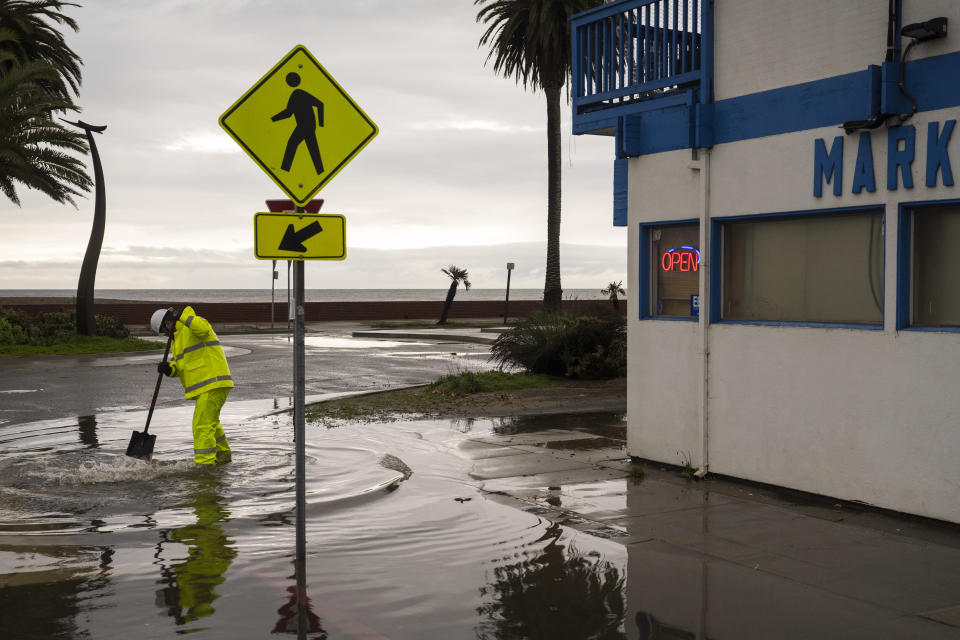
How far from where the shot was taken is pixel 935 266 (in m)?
7.59

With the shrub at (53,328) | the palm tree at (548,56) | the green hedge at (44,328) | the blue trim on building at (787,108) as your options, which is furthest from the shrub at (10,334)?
the blue trim on building at (787,108)

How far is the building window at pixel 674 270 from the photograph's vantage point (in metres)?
9.59

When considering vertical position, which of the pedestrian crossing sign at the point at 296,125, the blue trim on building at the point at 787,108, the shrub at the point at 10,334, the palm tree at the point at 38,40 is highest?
the palm tree at the point at 38,40

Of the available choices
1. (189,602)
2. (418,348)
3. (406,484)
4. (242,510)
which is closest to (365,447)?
(406,484)

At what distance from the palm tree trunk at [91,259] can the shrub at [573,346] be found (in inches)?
639

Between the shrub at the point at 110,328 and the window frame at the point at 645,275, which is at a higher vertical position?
the window frame at the point at 645,275

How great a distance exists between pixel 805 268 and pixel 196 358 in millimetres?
6059

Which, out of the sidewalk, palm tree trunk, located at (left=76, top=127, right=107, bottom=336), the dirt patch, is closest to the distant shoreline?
palm tree trunk, located at (left=76, top=127, right=107, bottom=336)

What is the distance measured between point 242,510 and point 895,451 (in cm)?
513

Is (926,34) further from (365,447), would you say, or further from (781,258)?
(365,447)

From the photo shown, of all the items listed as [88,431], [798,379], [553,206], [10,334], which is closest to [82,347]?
[10,334]

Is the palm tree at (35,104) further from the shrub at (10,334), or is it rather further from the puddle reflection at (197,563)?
the puddle reflection at (197,563)

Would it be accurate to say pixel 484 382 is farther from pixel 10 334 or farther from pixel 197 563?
pixel 10 334

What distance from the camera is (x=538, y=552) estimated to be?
673 centimetres
